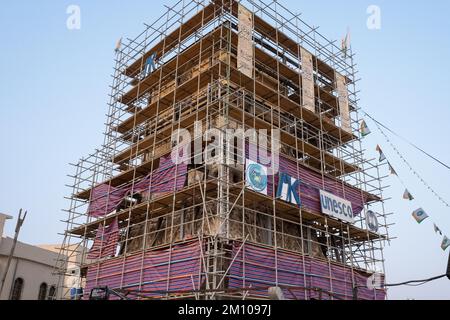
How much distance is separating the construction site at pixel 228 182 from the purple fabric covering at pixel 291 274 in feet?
0.16

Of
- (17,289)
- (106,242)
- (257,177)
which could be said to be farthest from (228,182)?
(17,289)

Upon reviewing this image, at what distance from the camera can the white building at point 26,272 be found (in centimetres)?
2689

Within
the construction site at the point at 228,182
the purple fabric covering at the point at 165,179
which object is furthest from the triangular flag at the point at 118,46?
the purple fabric covering at the point at 165,179

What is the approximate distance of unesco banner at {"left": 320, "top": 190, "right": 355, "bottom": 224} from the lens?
61.2 feet

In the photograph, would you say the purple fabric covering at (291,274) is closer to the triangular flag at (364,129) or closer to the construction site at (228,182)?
the construction site at (228,182)

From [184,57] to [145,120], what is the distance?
3769 mm

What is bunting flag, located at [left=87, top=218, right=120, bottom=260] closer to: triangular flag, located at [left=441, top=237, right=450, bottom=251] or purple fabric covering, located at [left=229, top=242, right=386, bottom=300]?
purple fabric covering, located at [left=229, top=242, right=386, bottom=300]

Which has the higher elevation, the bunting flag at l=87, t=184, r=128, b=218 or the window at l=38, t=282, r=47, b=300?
the bunting flag at l=87, t=184, r=128, b=218

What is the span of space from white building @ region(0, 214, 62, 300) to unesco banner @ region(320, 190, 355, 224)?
17231mm

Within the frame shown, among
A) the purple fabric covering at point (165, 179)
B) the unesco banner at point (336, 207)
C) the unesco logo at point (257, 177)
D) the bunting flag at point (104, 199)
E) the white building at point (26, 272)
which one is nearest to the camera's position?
the unesco logo at point (257, 177)

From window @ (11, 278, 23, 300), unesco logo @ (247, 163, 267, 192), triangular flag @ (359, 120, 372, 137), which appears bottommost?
window @ (11, 278, 23, 300)

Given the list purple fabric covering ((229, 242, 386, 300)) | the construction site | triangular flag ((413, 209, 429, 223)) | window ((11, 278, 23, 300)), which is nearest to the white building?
window ((11, 278, 23, 300))

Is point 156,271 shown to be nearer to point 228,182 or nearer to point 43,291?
point 228,182
